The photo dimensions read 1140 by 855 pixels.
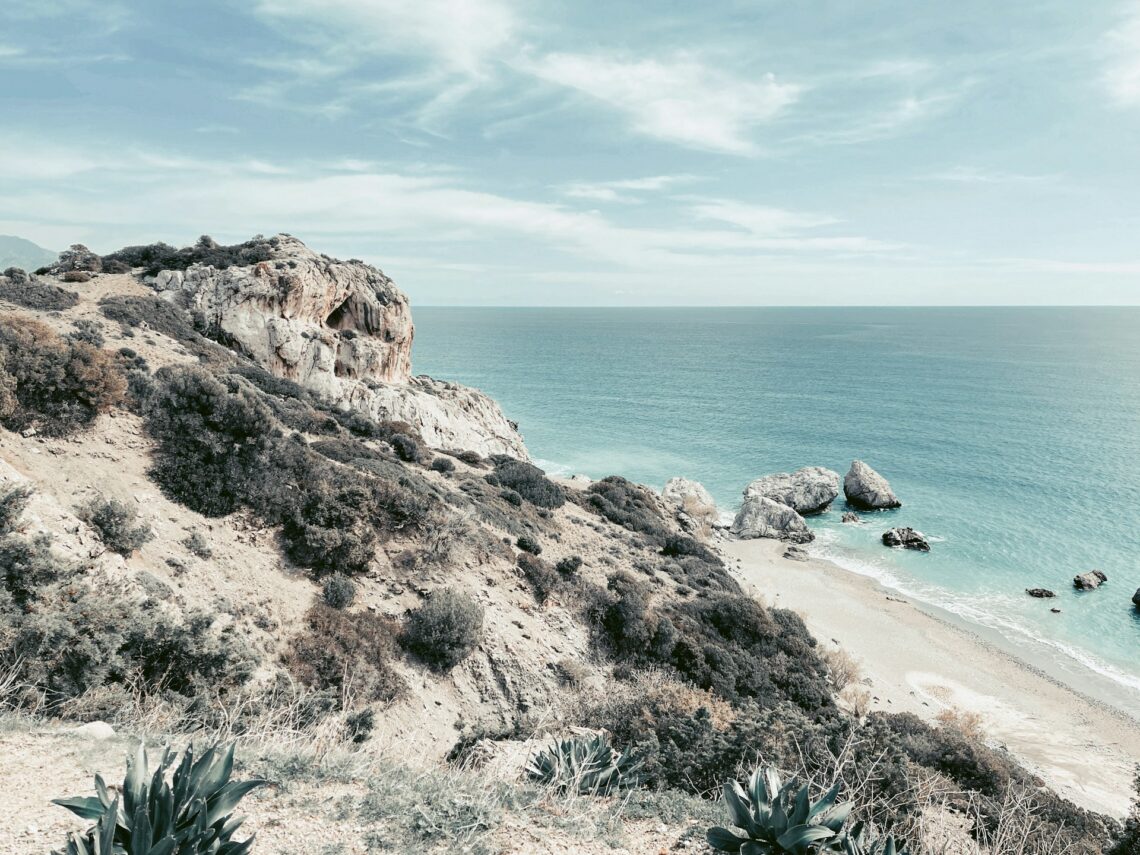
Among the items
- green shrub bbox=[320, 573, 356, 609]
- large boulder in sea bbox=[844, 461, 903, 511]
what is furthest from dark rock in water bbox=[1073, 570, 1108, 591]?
green shrub bbox=[320, 573, 356, 609]

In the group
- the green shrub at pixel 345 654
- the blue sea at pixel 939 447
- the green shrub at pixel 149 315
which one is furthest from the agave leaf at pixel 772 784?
the green shrub at pixel 149 315

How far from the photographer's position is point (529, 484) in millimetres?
25828

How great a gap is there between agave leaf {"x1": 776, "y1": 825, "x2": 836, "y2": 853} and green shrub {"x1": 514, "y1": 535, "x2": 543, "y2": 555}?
546 inches

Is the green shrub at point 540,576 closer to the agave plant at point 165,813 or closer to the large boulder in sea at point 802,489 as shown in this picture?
the agave plant at point 165,813

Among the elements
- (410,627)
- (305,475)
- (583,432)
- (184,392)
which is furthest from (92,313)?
(583,432)

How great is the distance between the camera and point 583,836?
18.7 ft

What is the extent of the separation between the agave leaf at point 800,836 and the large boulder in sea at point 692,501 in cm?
3084

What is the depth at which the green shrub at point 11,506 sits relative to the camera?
9438 millimetres

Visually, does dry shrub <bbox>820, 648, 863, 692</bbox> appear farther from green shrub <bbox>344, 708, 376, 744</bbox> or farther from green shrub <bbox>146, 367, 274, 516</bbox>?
green shrub <bbox>146, 367, 274, 516</bbox>

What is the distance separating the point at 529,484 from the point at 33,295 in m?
23.8

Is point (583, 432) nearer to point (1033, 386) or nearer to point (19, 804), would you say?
point (19, 804)

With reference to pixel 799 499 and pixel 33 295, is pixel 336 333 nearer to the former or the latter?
pixel 33 295

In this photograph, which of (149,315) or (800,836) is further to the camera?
(149,315)

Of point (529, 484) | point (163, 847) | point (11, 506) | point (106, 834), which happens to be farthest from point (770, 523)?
point (106, 834)
